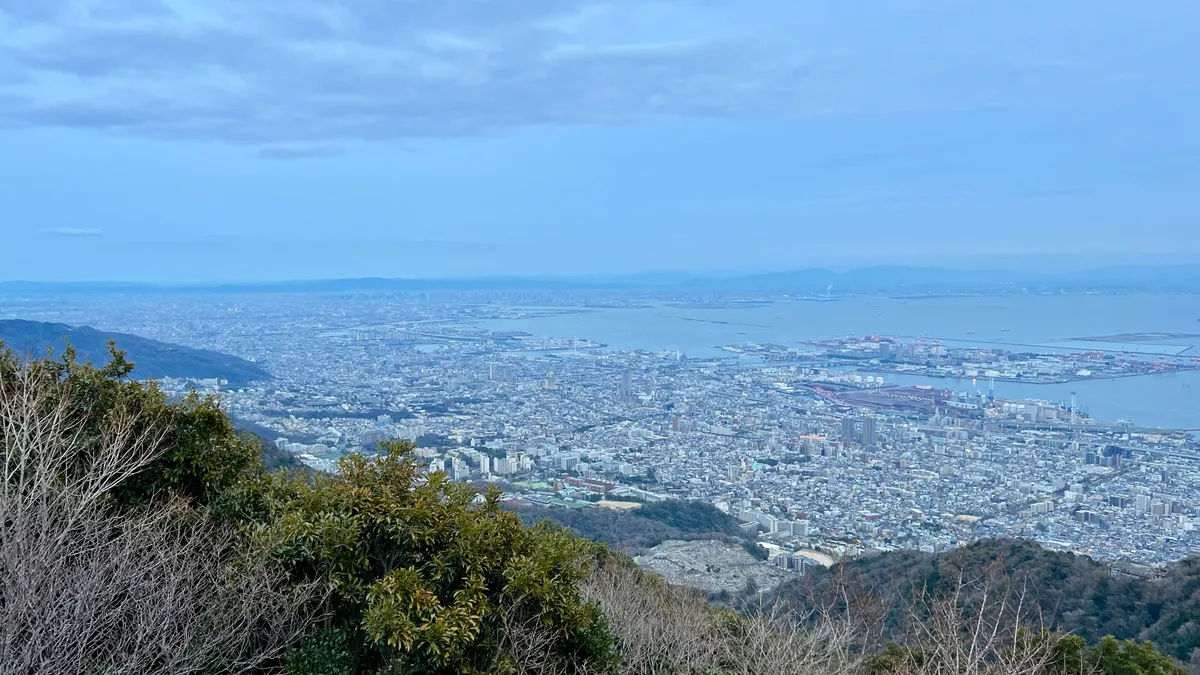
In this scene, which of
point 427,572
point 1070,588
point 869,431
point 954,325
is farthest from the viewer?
point 954,325

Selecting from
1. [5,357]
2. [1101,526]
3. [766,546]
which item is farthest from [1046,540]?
[5,357]

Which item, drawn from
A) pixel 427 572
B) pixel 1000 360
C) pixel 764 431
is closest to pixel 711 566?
pixel 427 572

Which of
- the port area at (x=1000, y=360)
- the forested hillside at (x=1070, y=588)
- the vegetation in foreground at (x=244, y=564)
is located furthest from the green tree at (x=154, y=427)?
the port area at (x=1000, y=360)

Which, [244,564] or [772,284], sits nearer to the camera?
[244,564]

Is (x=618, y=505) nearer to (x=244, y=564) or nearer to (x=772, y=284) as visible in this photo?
(x=244, y=564)

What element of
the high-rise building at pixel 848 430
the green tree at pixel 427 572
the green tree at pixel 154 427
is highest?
the green tree at pixel 154 427

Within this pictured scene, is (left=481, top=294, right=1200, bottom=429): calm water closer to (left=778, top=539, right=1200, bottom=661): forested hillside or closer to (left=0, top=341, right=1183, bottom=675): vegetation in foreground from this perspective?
(left=778, top=539, right=1200, bottom=661): forested hillside

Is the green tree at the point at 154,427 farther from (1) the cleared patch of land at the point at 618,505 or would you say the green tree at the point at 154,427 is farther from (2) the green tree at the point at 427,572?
(1) the cleared patch of land at the point at 618,505
